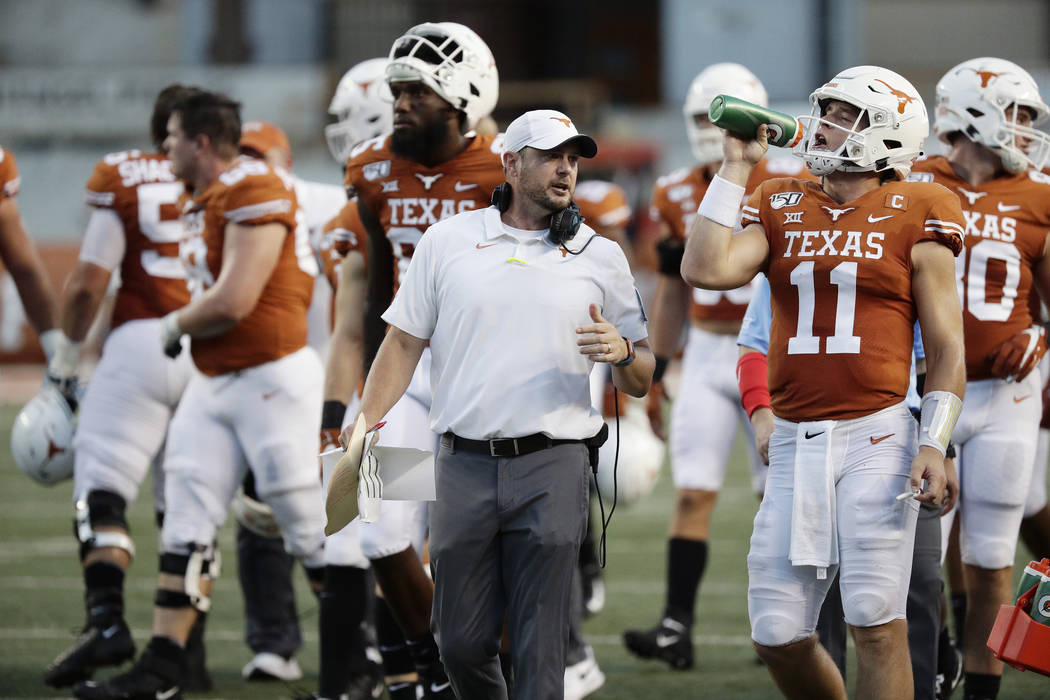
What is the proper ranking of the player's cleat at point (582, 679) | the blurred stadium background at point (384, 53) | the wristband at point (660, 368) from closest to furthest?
the player's cleat at point (582, 679)
the wristband at point (660, 368)
the blurred stadium background at point (384, 53)

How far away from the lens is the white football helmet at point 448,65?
513 centimetres

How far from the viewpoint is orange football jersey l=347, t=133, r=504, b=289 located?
5195 mm

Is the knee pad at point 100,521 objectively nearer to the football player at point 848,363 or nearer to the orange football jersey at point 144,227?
the orange football jersey at point 144,227

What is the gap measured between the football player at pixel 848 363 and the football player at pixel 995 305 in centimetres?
104

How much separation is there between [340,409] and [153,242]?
60.4 inches

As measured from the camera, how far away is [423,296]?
439 centimetres

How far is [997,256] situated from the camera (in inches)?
209

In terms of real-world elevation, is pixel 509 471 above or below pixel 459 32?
below

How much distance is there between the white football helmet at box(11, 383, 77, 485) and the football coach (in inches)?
94.8

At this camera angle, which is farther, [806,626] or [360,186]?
[360,186]

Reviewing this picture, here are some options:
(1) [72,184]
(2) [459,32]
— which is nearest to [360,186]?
(2) [459,32]

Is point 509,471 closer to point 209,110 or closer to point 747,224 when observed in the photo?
Result: point 747,224

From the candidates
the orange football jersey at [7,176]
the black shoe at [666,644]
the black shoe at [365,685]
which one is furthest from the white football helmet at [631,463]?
the orange football jersey at [7,176]

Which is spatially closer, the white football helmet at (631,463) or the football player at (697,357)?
→ the white football helmet at (631,463)
